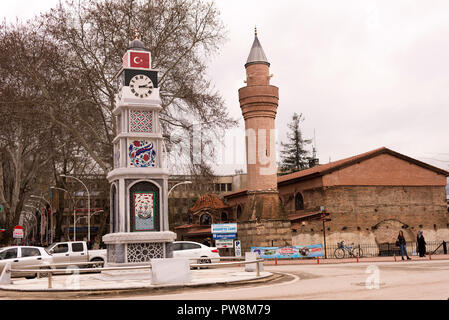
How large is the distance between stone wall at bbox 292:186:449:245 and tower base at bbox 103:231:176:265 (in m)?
21.8

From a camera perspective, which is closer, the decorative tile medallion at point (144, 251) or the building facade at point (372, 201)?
the decorative tile medallion at point (144, 251)

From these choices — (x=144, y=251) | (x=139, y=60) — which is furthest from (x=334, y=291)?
(x=139, y=60)

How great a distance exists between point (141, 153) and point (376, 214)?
27040 mm

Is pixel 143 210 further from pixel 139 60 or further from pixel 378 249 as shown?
pixel 378 249

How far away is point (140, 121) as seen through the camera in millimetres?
19641

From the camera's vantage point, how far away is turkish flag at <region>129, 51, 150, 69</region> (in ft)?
65.4

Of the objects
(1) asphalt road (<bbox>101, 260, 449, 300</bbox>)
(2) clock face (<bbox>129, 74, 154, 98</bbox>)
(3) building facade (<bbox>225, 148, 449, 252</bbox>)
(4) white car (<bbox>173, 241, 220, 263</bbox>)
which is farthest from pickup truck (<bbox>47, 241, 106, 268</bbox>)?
(3) building facade (<bbox>225, 148, 449, 252</bbox>)

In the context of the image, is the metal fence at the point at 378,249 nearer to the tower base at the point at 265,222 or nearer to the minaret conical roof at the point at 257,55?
the tower base at the point at 265,222

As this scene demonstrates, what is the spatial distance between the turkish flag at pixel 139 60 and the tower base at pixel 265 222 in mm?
20824

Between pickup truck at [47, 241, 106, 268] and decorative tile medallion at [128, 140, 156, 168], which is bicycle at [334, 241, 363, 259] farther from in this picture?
decorative tile medallion at [128, 140, 156, 168]

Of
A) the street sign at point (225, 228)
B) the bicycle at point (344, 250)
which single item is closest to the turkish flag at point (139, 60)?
the street sign at point (225, 228)

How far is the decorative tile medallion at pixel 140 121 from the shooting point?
63.8 ft
